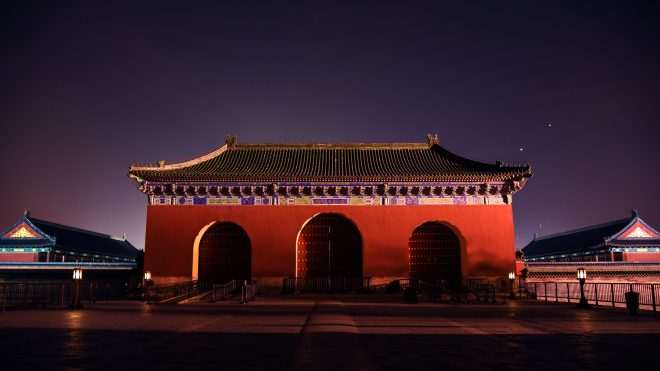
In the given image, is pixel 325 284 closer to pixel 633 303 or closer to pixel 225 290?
pixel 225 290

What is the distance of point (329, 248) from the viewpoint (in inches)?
1029

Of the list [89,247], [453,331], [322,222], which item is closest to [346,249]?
[322,222]

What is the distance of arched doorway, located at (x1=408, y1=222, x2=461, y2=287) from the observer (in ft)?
85.0

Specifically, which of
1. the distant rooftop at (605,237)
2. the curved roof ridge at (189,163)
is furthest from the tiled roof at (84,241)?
the distant rooftop at (605,237)

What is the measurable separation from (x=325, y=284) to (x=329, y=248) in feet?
6.93

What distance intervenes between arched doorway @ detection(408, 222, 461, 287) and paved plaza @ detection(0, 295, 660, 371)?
13719mm

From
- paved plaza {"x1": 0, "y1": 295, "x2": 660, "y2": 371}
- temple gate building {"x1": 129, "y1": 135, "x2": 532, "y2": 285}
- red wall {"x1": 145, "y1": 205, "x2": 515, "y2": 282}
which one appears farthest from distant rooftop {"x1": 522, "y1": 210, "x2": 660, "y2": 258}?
paved plaza {"x1": 0, "y1": 295, "x2": 660, "y2": 371}

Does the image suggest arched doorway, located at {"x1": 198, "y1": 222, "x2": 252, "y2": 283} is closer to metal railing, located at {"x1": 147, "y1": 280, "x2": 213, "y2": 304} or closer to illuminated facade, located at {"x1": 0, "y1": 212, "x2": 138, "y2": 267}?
metal railing, located at {"x1": 147, "y1": 280, "x2": 213, "y2": 304}

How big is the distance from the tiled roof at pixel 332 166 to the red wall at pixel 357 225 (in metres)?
1.71

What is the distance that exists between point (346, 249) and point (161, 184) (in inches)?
424

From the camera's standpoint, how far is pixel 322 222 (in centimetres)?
2638

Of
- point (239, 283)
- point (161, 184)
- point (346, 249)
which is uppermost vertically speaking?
point (161, 184)

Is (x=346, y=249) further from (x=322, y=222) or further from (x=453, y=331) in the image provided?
(x=453, y=331)

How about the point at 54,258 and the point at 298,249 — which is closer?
the point at 298,249
